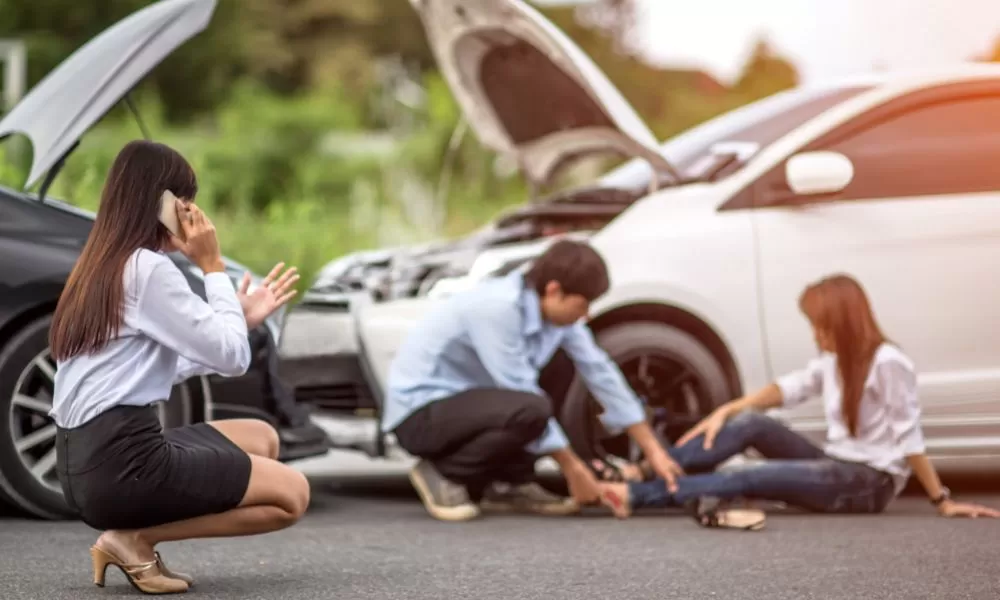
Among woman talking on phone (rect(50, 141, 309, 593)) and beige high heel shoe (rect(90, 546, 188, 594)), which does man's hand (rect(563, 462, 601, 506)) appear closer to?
woman talking on phone (rect(50, 141, 309, 593))

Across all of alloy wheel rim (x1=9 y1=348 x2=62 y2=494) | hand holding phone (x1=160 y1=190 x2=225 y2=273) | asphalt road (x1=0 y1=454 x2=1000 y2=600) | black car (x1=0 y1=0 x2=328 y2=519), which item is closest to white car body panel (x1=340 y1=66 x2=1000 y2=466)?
asphalt road (x1=0 y1=454 x2=1000 y2=600)

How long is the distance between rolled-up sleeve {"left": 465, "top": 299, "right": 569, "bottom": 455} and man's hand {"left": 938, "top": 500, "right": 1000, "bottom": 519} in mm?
1420

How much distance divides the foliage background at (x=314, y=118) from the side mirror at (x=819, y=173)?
233 centimetres

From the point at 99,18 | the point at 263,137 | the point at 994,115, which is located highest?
the point at 99,18

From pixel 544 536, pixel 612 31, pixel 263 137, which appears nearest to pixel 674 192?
pixel 544 536

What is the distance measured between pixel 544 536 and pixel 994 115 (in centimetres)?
281

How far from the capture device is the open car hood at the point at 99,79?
20.0 feet

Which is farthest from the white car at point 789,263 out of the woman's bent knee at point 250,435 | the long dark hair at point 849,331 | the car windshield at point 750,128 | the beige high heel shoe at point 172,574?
the beige high heel shoe at point 172,574

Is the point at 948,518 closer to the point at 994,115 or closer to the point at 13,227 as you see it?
the point at 994,115

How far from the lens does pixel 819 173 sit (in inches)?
260

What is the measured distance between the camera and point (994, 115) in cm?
704

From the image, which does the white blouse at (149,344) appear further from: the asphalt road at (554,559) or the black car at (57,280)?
the black car at (57,280)

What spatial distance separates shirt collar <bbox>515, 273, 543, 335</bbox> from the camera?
6344 millimetres

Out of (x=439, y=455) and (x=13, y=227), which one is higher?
(x=13, y=227)
